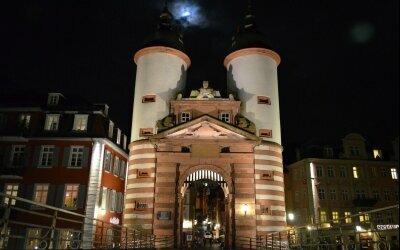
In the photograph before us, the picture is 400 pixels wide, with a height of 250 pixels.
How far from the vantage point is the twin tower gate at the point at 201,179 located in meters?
27.5

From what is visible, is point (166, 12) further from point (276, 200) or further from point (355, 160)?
point (355, 160)

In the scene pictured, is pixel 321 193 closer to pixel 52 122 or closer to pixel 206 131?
pixel 206 131

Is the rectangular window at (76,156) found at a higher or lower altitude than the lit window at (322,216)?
higher

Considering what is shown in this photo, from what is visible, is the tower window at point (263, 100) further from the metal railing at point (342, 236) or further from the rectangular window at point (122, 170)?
the rectangular window at point (122, 170)

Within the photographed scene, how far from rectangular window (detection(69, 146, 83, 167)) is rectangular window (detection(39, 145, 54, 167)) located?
1.68 m

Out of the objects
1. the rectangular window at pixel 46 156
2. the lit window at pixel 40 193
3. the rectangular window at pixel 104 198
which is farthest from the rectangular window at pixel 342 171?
the lit window at pixel 40 193

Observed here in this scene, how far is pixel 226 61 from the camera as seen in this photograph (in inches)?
1400

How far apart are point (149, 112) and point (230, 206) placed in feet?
35.2

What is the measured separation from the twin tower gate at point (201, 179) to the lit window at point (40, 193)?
22.1 feet

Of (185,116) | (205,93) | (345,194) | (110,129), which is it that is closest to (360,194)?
(345,194)

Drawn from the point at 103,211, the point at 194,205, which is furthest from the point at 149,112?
the point at 194,205

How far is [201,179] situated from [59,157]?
12.1 metres

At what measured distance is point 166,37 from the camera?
34438 millimetres

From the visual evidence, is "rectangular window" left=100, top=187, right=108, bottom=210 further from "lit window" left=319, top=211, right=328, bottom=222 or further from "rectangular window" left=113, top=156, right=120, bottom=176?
"lit window" left=319, top=211, right=328, bottom=222
